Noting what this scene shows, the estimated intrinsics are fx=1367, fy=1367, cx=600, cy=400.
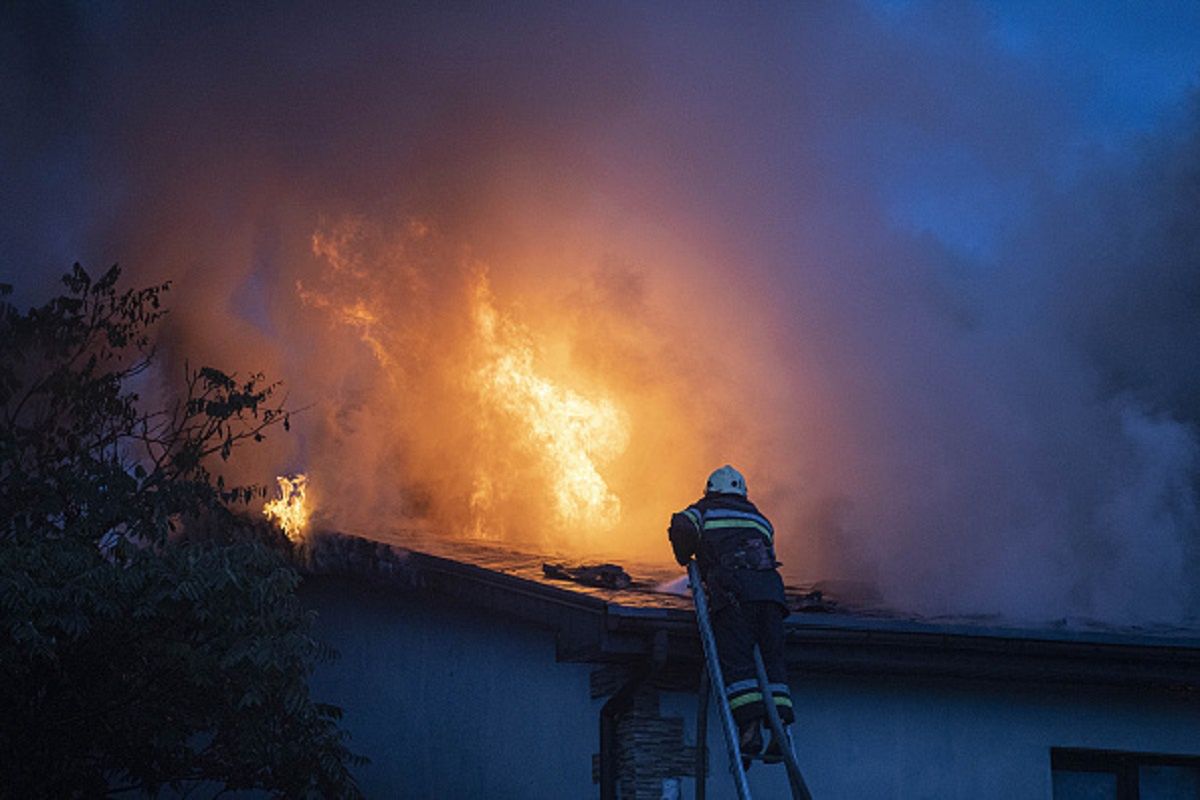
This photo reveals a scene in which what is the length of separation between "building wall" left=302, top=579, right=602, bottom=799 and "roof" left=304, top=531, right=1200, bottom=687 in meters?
0.47

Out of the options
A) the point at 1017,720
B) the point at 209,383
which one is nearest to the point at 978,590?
the point at 1017,720

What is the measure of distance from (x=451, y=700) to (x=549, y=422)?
6.21 metres

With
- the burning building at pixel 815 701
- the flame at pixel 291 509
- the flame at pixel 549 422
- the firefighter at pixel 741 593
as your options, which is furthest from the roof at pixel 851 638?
the flame at pixel 549 422

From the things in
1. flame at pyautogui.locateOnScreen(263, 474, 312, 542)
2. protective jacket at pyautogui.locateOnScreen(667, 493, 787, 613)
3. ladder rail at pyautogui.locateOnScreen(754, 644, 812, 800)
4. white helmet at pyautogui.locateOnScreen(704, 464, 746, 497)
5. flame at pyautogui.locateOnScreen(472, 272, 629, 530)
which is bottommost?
ladder rail at pyautogui.locateOnScreen(754, 644, 812, 800)

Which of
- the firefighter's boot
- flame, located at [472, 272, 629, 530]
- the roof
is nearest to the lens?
the firefighter's boot

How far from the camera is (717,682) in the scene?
7.51 metres

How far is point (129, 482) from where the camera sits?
9992 millimetres

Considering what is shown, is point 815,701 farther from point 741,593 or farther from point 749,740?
point 749,740

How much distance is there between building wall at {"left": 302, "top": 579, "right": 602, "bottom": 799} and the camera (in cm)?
914

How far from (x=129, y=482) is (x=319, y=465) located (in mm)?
6339

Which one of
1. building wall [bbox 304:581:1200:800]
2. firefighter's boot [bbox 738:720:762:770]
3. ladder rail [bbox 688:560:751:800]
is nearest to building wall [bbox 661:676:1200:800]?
building wall [bbox 304:581:1200:800]

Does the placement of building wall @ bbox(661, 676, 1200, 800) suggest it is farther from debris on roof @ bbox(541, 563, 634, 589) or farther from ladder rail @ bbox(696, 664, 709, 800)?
debris on roof @ bbox(541, 563, 634, 589)

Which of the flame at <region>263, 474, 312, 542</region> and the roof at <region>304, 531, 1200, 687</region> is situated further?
the flame at <region>263, 474, 312, 542</region>

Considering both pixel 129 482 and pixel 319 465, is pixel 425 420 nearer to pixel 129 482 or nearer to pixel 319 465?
pixel 319 465
